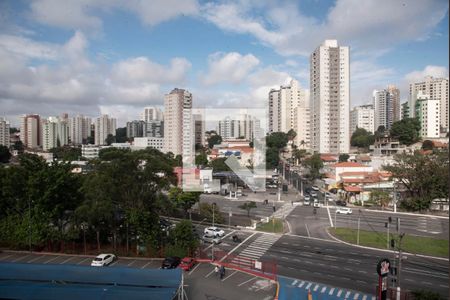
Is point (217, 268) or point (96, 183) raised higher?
point (96, 183)

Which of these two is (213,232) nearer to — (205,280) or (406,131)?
(205,280)

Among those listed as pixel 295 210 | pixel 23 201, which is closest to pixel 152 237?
pixel 23 201

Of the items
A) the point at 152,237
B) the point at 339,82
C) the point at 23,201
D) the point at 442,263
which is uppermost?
the point at 339,82

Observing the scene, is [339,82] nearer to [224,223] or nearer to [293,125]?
[293,125]

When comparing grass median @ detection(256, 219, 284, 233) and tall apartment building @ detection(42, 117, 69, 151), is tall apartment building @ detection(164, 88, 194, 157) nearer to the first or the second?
grass median @ detection(256, 219, 284, 233)

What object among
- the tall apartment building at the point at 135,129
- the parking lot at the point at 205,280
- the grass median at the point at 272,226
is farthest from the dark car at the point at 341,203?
the tall apartment building at the point at 135,129

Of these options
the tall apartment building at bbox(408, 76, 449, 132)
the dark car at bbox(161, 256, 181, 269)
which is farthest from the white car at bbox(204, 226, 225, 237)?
the tall apartment building at bbox(408, 76, 449, 132)
